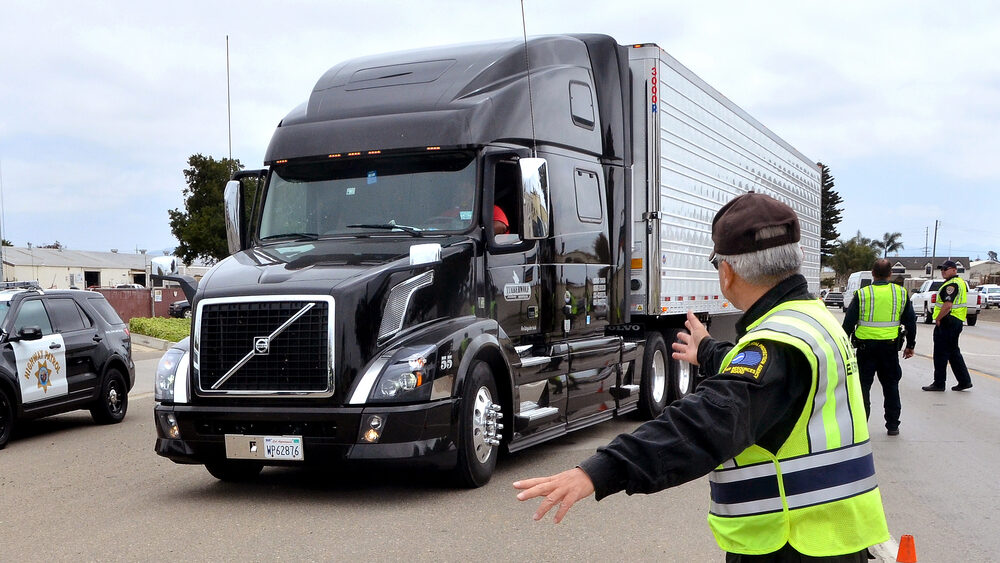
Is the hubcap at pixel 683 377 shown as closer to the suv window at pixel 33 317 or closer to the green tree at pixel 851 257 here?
the suv window at pixel 33 317

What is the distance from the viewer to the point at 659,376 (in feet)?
38.7

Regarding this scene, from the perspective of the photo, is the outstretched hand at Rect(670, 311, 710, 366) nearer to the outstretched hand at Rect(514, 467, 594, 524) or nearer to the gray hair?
the gray hair

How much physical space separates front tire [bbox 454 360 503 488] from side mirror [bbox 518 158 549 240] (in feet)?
3.62

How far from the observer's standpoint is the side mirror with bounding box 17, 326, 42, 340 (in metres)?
10.6

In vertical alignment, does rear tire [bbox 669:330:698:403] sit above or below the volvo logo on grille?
below

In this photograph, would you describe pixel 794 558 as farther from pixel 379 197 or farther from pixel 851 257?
pixel 851 257

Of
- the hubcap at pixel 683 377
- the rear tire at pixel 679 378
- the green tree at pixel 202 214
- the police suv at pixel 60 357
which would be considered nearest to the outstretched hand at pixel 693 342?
the rear tire at pixel 679 378

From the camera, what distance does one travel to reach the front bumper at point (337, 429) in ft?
21.9

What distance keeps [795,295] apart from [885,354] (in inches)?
323

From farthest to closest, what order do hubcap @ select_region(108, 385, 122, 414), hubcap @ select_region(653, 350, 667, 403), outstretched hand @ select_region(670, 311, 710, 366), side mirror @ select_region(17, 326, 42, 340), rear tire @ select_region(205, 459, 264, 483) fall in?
hubcap @ select_region(108, 385, 122, 414) < hubcap @ select_region(653, 350, 667, 403) < side mirror @ select_region(17, 326, 42, 340) < rear tire @ select_region(205, 459, 264, 483) < outstretched hand @ select_region(670, 311, 710, 366)

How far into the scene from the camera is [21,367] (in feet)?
34.1

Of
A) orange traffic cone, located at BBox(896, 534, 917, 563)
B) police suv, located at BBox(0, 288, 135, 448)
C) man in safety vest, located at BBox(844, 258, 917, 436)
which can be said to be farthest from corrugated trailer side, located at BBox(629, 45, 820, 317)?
orange traffic cone, located at BBox(896, 534, 917, 563)

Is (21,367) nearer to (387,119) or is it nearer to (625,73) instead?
(387,119)

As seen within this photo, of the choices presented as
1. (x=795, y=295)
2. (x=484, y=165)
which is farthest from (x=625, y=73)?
(x=795, y=295)
